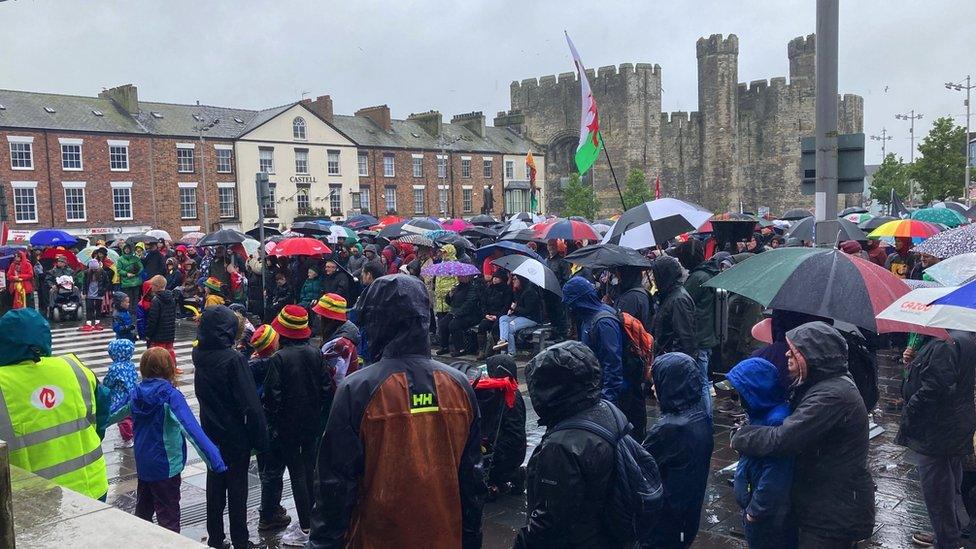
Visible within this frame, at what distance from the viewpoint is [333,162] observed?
4800 cm

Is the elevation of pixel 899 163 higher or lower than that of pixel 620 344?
higher

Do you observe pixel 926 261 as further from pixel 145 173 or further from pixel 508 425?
pixel 145 173

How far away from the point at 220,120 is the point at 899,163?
4920 cm

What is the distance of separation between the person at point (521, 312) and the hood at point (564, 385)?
7.81 m

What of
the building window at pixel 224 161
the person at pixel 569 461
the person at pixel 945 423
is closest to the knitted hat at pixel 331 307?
the person at pixel 569 461

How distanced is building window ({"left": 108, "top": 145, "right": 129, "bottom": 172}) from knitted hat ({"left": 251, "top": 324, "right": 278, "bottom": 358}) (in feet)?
127

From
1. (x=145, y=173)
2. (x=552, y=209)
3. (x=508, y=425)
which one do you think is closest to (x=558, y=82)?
(x=552, y=209)

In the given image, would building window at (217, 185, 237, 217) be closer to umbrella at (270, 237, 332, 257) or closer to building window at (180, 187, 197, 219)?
building window at (180, 187, 197, 219)

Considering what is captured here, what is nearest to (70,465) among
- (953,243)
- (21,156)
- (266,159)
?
(953,243)

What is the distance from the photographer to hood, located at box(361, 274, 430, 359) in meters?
3.14

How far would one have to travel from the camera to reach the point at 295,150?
46375 mm

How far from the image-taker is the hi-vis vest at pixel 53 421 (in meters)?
4.00

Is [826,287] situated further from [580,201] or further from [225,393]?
[580,201]

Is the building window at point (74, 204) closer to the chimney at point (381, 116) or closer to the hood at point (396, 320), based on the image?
the chimney at point (381, 116)
